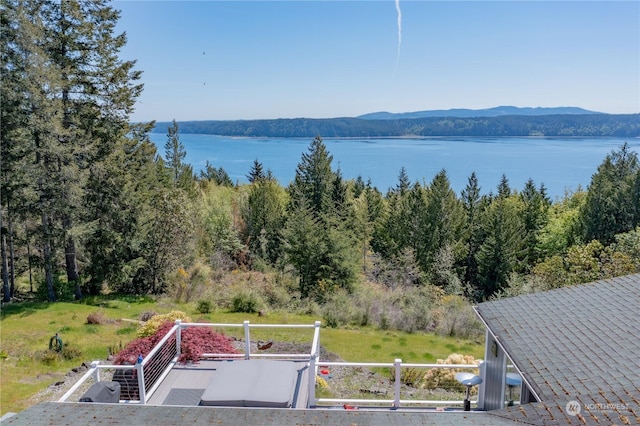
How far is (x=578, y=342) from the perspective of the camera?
6.51m

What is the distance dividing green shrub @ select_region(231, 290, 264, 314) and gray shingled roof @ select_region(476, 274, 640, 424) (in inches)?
536

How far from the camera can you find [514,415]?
4.89 metres

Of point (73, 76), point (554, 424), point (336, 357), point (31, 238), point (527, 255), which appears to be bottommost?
point (527, 255)

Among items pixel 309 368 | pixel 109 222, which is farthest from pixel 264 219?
pixel 309 368

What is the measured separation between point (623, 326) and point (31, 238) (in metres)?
22.5

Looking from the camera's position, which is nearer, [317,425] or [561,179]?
[317,425]

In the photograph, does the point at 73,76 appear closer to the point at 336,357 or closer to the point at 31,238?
Answer: the point at 31,238

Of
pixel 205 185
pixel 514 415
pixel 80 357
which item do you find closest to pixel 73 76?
pixel 80 357

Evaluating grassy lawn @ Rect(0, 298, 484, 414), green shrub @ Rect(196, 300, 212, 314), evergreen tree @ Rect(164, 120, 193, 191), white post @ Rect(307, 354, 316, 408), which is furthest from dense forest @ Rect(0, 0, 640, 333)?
evergreen tree @ Rect(164, 120, 193, 191)

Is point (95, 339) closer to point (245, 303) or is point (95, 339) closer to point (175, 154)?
point (245, 303)

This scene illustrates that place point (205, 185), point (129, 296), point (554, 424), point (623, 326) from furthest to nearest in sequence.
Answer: point (205, 185) < point (129, 296) < point (623, 326) < point (554, 424)

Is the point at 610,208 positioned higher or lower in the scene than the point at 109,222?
lower

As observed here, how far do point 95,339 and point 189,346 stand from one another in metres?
7.72

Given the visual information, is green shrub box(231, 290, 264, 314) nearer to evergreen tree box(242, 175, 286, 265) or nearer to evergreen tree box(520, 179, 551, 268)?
evergreen tree box(242, 175, 286, 265)
